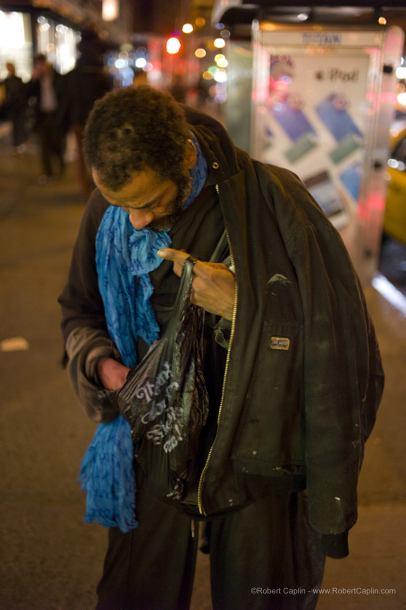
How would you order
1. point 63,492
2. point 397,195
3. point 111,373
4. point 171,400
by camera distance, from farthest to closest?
point 397,195
point 63,492
point 111,373
point 171,400

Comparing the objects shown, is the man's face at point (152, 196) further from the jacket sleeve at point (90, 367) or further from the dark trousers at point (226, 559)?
the dark trousers at point (226, 559)

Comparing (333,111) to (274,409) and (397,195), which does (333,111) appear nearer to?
(397,195)

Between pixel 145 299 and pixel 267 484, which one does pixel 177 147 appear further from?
pixel 267 484

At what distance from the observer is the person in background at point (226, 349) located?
1.40 m

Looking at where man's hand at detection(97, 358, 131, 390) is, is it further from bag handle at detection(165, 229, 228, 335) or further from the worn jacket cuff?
the worn jacket cuff

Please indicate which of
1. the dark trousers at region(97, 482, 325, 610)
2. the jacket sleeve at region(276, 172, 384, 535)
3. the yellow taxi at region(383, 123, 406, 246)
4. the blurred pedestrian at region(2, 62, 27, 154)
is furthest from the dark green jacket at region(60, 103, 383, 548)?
the blurred pedestrian at region(2, 62, 27, 154)

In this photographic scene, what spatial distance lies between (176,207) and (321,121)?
474 centimetres

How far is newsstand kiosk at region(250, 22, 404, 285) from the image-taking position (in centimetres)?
540

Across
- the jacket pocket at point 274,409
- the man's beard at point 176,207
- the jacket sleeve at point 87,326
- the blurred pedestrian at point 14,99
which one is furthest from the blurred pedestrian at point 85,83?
the jacket pocket at point 274,409

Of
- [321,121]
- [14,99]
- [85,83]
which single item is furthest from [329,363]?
[14,99]

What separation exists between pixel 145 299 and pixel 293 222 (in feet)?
1.61

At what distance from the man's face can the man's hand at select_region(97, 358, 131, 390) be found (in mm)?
449

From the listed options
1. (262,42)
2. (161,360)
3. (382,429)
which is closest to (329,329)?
(161,360)

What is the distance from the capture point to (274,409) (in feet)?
4.74
